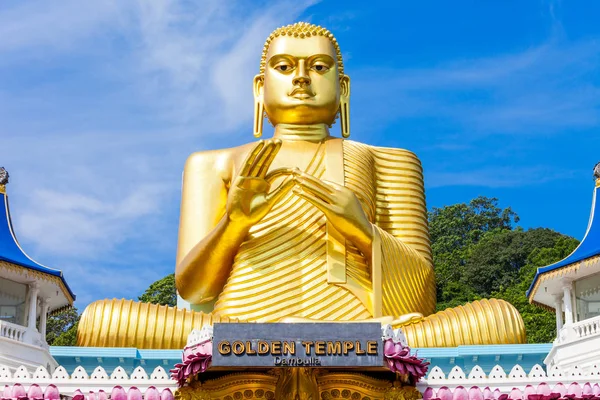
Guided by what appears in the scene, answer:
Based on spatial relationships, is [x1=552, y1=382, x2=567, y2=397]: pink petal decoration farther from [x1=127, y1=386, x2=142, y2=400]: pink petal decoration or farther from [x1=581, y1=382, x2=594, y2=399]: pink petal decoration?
[x1=127, y1=386, x2=142, y2=400]: pink petal decoration

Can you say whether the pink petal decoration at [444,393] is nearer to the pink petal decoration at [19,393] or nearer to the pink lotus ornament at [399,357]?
the pink lotus ornament at [399,357]

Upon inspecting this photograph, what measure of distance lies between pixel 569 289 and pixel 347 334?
414cm

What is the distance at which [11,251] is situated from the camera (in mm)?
13211

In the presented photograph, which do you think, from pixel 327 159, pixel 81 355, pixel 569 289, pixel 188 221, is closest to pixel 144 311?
pixel 81 355

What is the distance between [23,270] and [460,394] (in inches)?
194

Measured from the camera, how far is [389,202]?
1498 centimetres

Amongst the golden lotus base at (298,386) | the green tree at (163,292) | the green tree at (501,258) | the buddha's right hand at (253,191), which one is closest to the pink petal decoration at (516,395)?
the golden lotus base at (298,386)

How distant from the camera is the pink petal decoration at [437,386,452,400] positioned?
10.7 metres

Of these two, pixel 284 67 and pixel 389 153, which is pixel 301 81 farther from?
pixel 389 153

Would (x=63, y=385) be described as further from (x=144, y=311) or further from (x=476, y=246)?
(x=476, y=246)

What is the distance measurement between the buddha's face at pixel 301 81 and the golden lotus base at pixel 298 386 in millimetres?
4971

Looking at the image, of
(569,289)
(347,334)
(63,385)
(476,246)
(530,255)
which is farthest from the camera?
(476,246)

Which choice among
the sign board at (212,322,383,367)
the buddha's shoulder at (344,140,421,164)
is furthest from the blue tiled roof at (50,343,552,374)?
the buddha's shoulder at (344,140,421,164)

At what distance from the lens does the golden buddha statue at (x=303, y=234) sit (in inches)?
Answer: 507
